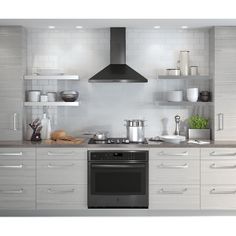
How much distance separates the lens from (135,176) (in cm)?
529

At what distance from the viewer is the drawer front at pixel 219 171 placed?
17.3ft

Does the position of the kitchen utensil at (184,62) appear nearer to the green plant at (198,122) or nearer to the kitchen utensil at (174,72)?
the kitchen utensil at (174,72)

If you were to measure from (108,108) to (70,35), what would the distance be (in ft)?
3.74

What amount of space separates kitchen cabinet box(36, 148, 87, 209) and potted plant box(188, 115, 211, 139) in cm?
161

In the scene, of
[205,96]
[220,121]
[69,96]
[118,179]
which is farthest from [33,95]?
[220,121]

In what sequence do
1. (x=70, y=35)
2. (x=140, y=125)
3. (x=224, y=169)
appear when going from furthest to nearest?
(x=70, y=35) < (x=140, y=125) < (x=224, y=169)

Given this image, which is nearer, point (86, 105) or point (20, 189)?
point (20, 189)

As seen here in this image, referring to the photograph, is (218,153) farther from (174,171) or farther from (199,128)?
(199,128)

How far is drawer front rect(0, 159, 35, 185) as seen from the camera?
17.4 feet

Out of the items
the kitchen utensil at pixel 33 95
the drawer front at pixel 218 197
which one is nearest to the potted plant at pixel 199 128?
the drawer front at pixel 218 197

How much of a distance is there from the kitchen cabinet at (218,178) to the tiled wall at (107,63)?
94 centimetres

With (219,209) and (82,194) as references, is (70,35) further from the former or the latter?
(219,209)

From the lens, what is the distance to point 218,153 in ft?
17.3
